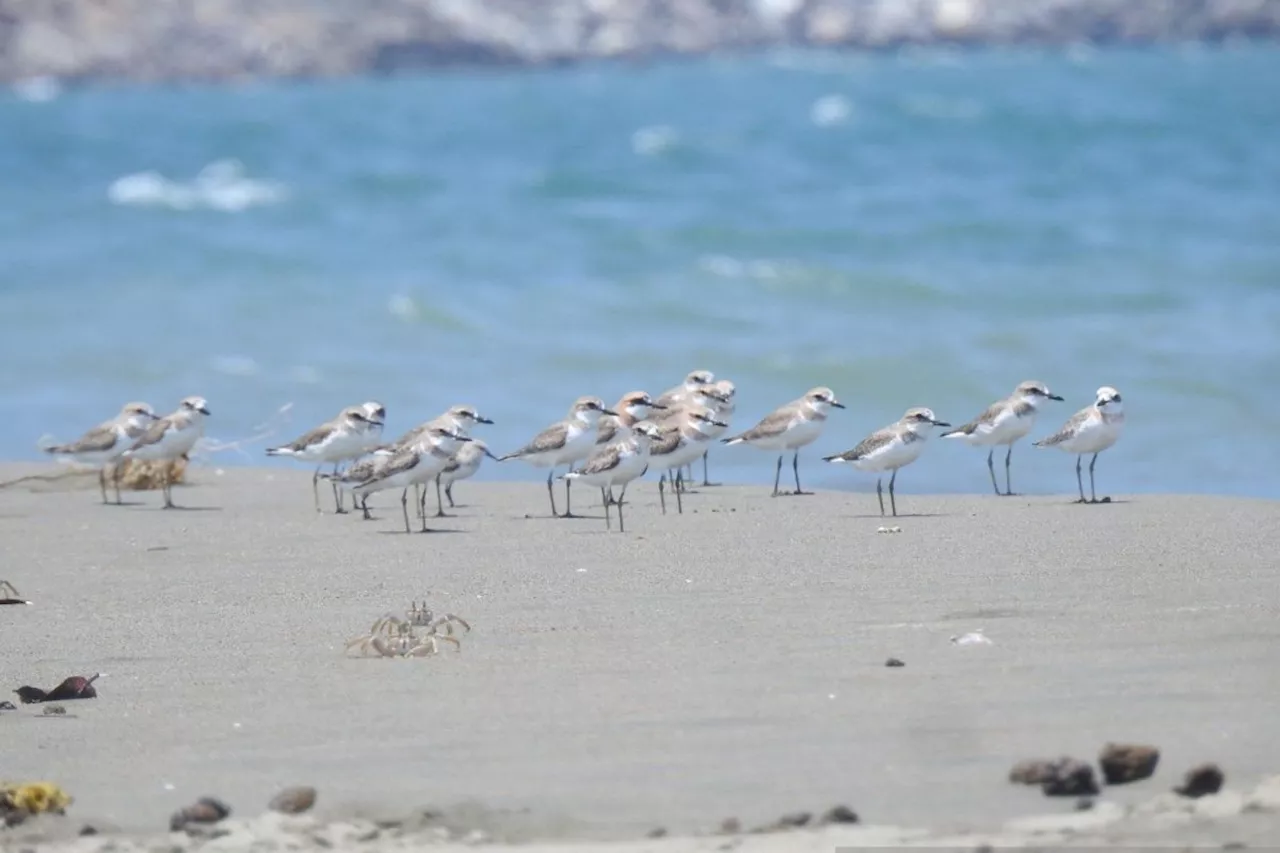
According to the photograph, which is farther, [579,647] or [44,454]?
[44,454]

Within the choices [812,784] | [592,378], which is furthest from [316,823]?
[592,378]

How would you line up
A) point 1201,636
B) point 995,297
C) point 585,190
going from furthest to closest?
point 585,190, point 995,297, point 1201,636

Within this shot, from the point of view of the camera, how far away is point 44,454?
16.7 m

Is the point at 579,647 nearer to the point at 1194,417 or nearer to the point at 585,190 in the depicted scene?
the point at 1194,417

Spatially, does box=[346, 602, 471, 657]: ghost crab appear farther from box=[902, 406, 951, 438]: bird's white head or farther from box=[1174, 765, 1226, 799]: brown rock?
box=[902, 406, 951, 438]: bird's white head

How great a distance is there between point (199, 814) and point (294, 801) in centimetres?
27

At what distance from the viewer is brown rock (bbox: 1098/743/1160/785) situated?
6.34m

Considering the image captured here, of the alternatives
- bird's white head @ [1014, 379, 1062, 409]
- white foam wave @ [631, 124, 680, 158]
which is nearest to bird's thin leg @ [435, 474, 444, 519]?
bird's white head @ [1014, 379, 1062, 409]

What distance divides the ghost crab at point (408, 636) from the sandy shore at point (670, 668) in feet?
0.29

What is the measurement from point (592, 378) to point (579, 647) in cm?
1140

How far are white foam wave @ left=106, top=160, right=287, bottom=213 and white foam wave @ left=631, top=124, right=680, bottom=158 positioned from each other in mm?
7662

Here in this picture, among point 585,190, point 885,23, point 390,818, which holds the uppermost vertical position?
point 885,23

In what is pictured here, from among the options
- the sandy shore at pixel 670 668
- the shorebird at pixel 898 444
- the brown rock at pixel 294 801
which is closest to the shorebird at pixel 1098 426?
the shorebird at pixel 898 444

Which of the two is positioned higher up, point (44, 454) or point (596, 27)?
point (596, 27)
